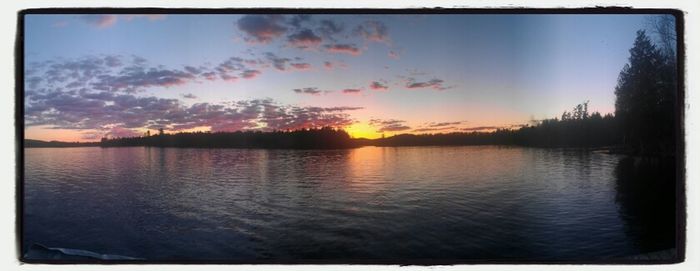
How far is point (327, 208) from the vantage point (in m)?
8.28

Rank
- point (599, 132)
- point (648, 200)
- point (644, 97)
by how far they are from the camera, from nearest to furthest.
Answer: point (644, 97) < point (648, 200) < point (599, 132)

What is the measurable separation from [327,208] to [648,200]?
570 cm

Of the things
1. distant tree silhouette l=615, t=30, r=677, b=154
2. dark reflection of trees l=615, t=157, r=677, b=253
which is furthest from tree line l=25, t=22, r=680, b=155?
dark reflection of trees l=615, t=157, r=677, b=253

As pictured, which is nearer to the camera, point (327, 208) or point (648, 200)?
point (648, 200)

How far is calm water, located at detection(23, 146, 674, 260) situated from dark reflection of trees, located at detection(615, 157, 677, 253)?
4 cm

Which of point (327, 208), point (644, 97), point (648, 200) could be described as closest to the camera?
point (644, 97)

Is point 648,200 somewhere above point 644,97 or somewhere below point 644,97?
below

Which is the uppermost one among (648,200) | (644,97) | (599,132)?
(644,97)

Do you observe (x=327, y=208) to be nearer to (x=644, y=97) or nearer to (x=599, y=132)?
(x=599, y=132)

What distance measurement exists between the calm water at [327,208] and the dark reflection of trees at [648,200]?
0.04 m

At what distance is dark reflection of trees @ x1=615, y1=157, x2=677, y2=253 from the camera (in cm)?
563

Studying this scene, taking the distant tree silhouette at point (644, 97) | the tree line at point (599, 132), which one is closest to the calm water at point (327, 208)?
the tree line at point (599, 132)

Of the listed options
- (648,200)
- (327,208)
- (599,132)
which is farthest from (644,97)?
(327,208)

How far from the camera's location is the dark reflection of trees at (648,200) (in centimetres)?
563
